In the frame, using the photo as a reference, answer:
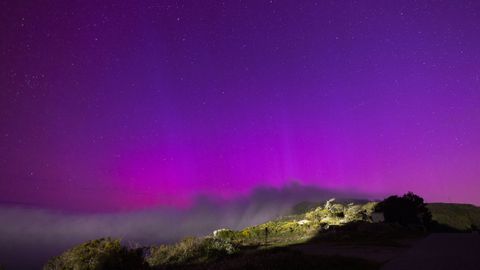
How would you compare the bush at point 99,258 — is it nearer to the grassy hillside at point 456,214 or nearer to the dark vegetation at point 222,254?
the dark vegetation at point 222,254

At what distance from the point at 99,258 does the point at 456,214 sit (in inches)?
3840

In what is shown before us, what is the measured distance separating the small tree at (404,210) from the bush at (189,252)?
33755mm

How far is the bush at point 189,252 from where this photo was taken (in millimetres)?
17734

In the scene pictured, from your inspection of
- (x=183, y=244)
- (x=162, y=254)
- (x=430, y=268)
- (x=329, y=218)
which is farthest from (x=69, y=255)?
(x=329, y=218)

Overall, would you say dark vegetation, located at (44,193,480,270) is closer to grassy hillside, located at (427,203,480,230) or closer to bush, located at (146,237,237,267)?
bush, located at (146,237,237,267)

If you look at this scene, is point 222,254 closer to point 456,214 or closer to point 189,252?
point 189,252

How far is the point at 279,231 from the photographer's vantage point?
39.9 meters

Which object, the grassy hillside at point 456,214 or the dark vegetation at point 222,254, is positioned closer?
the dark vegetation at point 222,254

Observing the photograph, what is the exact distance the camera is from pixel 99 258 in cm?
1417

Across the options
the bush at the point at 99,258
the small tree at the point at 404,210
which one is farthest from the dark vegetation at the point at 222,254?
the small tree at the point at 404,210

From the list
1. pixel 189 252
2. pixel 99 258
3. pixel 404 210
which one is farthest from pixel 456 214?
pixel 99 258

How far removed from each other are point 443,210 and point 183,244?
310 feet

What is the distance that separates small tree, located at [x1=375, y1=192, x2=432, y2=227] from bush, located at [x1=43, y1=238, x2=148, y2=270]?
1573 inches

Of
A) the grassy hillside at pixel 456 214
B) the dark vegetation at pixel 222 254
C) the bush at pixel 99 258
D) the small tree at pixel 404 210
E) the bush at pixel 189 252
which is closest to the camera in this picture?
the dark vegetation at pixel 222 254
